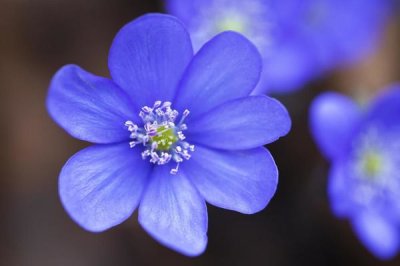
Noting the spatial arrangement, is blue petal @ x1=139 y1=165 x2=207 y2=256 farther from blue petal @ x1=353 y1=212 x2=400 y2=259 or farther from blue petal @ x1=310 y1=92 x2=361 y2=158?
blue petal @ x1=353 y1=212 x2=400 y2=259

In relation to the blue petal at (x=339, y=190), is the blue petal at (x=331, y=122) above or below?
Result: above

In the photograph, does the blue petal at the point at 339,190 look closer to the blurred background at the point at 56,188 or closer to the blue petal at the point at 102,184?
the blurred background at the point at 56,188

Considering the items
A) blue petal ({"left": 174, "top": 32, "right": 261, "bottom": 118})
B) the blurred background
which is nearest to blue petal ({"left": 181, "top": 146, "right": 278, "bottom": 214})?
blue petal ({"left": 174, "top": 32, "right": 261, "bottom": 118})

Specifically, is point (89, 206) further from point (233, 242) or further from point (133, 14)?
point (133, 14)

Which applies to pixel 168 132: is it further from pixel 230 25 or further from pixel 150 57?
pixel 230 25

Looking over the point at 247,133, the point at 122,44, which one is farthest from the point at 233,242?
the point at 122,44

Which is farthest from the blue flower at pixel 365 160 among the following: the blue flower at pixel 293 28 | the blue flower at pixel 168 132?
the blue flower at pixel 168 132
